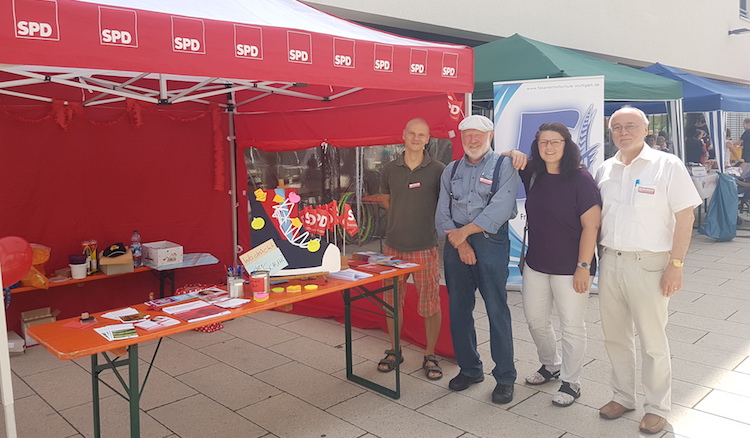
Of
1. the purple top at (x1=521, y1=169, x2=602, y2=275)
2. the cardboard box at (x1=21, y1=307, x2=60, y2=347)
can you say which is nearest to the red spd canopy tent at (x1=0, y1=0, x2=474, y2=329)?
the cardboard box at (x1=21, y1=307, x2=60, y2=347)

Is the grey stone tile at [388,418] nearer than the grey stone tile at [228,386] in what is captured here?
Yes

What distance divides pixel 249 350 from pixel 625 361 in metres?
2.57

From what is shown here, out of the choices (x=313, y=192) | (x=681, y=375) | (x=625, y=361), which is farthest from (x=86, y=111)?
(x=681, y=375)

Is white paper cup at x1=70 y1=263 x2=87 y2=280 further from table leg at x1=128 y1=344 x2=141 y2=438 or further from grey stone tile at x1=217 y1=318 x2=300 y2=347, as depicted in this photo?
table leg at x1=128 y1=344 x2=141 y2=438

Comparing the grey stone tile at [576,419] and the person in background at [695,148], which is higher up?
the person in background at [695,148]

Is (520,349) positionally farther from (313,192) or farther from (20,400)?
(313,192)

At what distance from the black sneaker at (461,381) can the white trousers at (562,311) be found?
0.48 metres

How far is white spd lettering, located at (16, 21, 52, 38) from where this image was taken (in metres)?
1.95

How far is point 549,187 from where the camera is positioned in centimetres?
302

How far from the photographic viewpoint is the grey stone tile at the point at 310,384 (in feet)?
Result: 11.1

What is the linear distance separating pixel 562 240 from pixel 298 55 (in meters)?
1.64

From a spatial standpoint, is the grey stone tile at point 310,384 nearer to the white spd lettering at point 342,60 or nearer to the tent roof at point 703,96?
the white spd lettering at point 342,60

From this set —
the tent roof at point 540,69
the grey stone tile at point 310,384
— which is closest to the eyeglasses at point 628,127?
the grey stone tile at point 310,384

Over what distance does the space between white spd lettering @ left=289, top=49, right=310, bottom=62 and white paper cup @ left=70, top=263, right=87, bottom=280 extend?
276 cm
